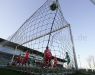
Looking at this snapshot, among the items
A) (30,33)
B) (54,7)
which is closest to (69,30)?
(54,7)

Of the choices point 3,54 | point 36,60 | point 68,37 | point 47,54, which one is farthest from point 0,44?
point 47,54

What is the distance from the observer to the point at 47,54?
4477mm

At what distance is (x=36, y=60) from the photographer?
35438 mm

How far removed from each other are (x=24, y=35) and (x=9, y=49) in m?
19.5

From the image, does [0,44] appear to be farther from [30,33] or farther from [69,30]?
[69,30]

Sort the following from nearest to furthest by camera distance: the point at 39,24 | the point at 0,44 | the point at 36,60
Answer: the point at 39,24
the point at 0,44
the point at 36,60

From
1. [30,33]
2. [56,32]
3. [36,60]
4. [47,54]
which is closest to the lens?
[47,54]

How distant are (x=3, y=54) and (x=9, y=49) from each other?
2.43 metres

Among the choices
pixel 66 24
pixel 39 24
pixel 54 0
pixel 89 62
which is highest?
pixel 54 0

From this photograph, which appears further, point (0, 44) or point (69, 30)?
point (0, 44)

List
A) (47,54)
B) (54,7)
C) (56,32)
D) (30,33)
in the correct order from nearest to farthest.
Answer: (47,54) < (54,7) < (30,33) < (56,32)

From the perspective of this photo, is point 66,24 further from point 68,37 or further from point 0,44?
point 0,44

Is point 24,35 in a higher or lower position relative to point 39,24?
lower

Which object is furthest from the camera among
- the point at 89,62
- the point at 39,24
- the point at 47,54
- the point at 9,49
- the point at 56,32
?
the point at 89,62
